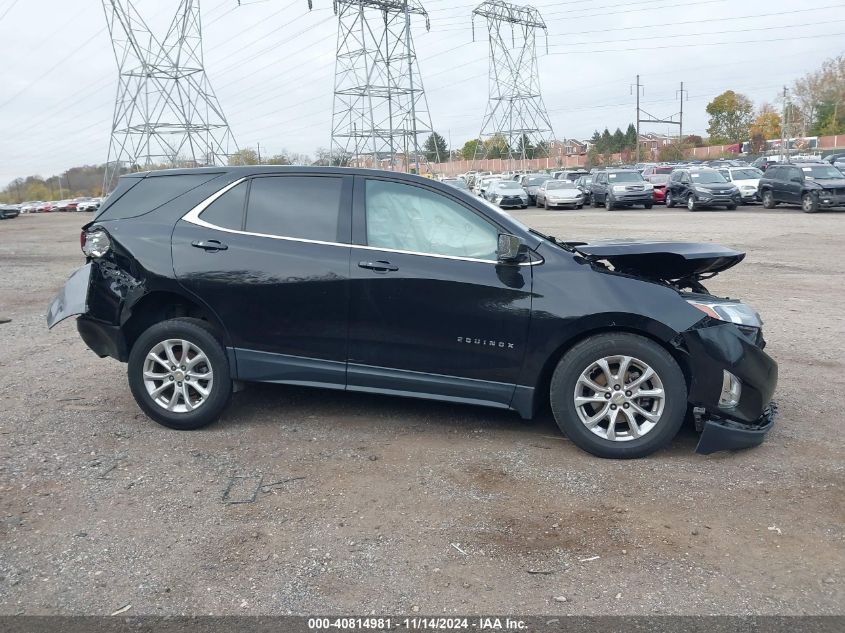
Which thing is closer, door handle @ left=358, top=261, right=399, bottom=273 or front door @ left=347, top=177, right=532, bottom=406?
front door @ left=347, top=177, right=532, bottom=406

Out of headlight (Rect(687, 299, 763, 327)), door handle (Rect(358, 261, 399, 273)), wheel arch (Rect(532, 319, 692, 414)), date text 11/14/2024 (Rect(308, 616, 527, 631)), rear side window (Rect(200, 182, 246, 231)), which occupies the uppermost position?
rear side window (Rect(200, 182, 246, 231))

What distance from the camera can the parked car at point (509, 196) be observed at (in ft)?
117

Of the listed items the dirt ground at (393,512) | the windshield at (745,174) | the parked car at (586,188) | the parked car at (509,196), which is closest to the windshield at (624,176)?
the parked car at (586,188)

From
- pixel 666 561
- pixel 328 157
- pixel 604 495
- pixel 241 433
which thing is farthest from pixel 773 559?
pixel 328 157

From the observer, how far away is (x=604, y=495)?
13.4 ft

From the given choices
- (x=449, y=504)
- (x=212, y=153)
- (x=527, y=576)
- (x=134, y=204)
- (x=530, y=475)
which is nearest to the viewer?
(x=527, y=576)

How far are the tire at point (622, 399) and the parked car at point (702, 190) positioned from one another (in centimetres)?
2527

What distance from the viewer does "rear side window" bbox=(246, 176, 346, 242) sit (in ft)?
16.3

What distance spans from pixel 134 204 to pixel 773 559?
4567 mm

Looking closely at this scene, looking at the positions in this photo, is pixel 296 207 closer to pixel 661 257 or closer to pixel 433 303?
pixel 433 303

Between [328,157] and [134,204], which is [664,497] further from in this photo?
[328,157]

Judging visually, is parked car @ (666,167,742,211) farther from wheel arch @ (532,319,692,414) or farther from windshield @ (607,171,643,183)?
wheel arch @ (532,319,692,414)

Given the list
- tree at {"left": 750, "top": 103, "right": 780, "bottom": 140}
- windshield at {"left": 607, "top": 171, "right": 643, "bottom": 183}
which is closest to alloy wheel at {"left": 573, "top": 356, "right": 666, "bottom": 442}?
windshield at {"left": 607, "top": 171, "right": 643, "bottom": 183}

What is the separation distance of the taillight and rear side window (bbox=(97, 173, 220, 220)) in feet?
0.51
